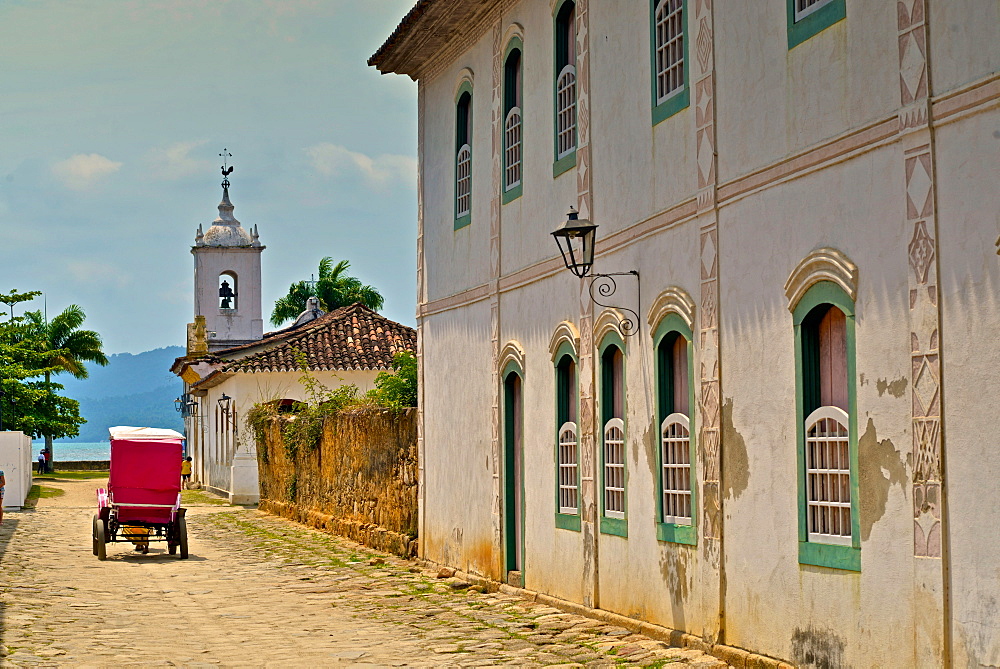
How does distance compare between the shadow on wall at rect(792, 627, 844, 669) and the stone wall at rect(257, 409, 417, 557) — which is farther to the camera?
the stone wall at rect(257, 409, 417, 557)

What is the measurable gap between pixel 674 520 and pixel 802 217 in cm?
333

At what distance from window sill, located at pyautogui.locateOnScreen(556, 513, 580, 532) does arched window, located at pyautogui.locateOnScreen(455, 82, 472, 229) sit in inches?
190

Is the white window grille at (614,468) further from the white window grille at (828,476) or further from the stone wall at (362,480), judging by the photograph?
the stone wall at (362,480)

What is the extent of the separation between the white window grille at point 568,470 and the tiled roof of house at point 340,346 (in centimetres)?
2108

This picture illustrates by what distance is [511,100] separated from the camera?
16.1m

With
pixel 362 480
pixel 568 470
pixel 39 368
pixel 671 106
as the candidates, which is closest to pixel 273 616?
pixel 568 470

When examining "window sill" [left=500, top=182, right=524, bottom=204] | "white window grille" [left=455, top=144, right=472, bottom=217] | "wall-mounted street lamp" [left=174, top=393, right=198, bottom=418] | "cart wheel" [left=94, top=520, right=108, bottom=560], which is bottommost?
"cart wheel" [left=94, top=520, right=108, bottom=560]

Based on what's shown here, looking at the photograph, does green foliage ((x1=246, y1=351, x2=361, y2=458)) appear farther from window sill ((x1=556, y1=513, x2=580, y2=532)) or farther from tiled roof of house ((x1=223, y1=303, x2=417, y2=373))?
window sill ((x1=556, y1=513, x2=580, y2=532))

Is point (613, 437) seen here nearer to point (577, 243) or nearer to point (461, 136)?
point (577, 243)

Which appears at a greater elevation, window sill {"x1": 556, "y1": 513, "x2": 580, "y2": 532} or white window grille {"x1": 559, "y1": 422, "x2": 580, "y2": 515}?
white window grille {"x1": 559, "y1": 422, "x2": 580, "y2": 515}

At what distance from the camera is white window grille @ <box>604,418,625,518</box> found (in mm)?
12773

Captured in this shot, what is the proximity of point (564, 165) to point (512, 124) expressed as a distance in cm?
199

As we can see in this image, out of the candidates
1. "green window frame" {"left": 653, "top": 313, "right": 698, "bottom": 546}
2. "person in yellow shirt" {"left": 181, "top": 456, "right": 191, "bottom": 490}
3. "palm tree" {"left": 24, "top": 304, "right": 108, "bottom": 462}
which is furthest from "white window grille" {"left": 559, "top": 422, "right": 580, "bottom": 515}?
"palm tree" {"left": 24, "top": 304, "right": 108, "bottom": 462}

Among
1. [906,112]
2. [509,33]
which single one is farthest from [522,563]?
[906,112]
